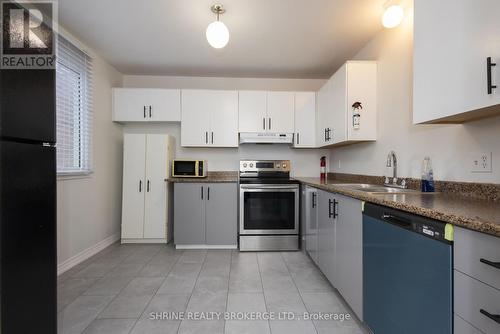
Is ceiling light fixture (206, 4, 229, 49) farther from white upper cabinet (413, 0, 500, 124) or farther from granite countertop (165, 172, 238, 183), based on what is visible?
granite countertop (165, 172, 238, 183)

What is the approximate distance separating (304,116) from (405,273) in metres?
2.73

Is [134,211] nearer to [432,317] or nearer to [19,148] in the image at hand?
[19,148]

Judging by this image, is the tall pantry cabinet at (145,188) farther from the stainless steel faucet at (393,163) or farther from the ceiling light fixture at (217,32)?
the stainless steel faucet at (393,163)

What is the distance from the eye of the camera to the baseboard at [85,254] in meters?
2.58

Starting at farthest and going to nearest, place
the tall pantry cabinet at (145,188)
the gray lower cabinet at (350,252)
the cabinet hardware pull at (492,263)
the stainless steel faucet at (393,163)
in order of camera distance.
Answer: the tall pantry cabinet at (145,188), the stainless steel faucet at (393,163), the gray lower cabinet at (350,252), the cabinet hardware pull at (492,263)

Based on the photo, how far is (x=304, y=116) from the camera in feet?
12.0

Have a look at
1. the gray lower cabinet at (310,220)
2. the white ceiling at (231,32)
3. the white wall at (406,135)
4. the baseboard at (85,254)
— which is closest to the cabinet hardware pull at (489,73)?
the white wall at (406,135)

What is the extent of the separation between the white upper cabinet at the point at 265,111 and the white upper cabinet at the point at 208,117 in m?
0.13

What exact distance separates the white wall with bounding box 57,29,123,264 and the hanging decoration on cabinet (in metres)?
2.97

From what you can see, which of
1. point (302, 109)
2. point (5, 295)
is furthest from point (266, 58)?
point (5, 295)

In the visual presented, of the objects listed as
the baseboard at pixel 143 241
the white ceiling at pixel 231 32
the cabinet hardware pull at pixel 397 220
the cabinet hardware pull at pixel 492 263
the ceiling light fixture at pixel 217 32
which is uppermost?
the white ceiling at pixel 231 32

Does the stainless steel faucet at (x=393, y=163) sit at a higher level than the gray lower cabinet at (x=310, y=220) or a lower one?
higher

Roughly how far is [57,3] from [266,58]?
212cm

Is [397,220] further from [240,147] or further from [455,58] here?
[240,147]
